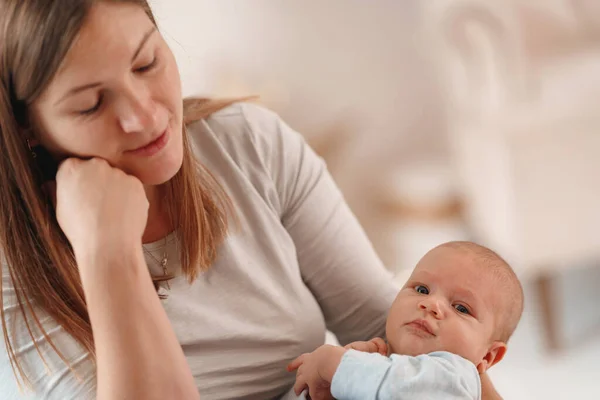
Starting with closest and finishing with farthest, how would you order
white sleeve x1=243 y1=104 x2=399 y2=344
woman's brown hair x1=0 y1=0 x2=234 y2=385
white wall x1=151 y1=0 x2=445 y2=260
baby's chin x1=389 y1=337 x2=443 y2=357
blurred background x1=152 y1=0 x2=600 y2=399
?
woman's brown hair x1=0 y1=0 x2=234 y2=385 → baby's chin x1=389 y1=337 x2=443 y2=357 → white sleeve x1=243 y1=104 x2=399 y2=344 → blurred background x1=152 y1=0 x2=600 y2=399 → white wall x1=151 y1=0 x2=445 y2=260

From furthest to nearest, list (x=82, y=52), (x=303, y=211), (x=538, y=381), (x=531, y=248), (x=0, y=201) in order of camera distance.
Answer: (x=531, y=248), (x=538, y=381), (x=303, y=211), (x=0, y=201), (x=82, y=52)

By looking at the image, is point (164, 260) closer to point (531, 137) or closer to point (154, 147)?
point (154, 147)

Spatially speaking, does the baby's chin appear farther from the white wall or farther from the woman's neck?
the white wall

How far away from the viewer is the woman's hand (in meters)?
1.00

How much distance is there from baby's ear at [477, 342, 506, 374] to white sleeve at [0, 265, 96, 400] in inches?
21.8

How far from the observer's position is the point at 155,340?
0.98 metres

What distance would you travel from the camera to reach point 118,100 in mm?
999

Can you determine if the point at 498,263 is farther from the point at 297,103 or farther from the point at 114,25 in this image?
the point at 297,103

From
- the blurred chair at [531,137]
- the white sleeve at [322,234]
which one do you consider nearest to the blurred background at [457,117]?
the blurred chair at [531,137]

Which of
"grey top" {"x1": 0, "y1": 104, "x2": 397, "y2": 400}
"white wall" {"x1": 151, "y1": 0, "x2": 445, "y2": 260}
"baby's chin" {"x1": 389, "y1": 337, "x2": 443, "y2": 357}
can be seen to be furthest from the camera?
"white wall" {"x1": 151, "y1": 0, "x2": 445, "y2": 260}

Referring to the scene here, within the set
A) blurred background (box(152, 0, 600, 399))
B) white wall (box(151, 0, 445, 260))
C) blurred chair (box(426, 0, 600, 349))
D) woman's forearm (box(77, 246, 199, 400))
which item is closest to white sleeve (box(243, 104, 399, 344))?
woman's forearm (box(77, 246, 199, 400))

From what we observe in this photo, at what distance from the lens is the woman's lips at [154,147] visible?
1045mm

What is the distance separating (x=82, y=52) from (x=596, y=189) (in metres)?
2.09

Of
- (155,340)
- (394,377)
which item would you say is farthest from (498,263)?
(155,340)
